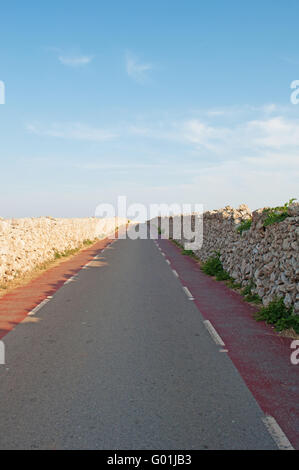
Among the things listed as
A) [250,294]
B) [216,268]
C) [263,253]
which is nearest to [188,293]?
[250,294]

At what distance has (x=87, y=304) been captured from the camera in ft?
33.6

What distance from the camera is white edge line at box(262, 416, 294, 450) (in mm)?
3906

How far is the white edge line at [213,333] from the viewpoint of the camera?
726cm

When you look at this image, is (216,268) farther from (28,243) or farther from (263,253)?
(28,243)

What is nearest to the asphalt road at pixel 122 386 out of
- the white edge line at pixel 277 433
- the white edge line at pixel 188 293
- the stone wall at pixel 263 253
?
the white edge line at pixel 277 433

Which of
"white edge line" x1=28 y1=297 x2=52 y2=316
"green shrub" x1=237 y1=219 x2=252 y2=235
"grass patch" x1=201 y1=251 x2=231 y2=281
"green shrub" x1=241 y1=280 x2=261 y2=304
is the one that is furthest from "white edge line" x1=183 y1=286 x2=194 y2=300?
"white edge line" x1=28 y1=297 x2=52 y2=316

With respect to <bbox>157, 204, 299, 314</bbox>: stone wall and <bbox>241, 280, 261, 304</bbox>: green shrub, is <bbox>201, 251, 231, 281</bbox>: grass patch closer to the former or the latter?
<bbox>157, 204, 299, 314</bbox>: stone wall

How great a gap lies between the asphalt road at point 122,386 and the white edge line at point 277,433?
2.7 inches

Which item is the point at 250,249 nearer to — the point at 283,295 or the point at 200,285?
the point at 200,285

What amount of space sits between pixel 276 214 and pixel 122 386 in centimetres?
721

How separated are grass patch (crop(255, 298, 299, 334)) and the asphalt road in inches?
61.9

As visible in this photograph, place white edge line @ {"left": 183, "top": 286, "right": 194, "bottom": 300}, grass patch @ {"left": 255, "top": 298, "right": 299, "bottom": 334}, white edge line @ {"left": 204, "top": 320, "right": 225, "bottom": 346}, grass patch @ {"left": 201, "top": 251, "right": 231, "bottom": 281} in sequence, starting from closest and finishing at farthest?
white edge line @ {"left": 204, "top": 320, "right": 225, "bottom": 346} < grass patch @ {"left": 255, "top": 298, "right": 299, "bottom": 334} < white edge line @ {"left": 183, "top": 286, "right": 194, "bottom": 300} < grass patch @ {"left": 201, "top": 251, "right": 231, "bottom": 281}

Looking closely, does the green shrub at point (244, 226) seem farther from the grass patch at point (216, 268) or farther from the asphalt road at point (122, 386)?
the asphalt road at point (122, 386)

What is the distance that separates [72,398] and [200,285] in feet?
30.5
